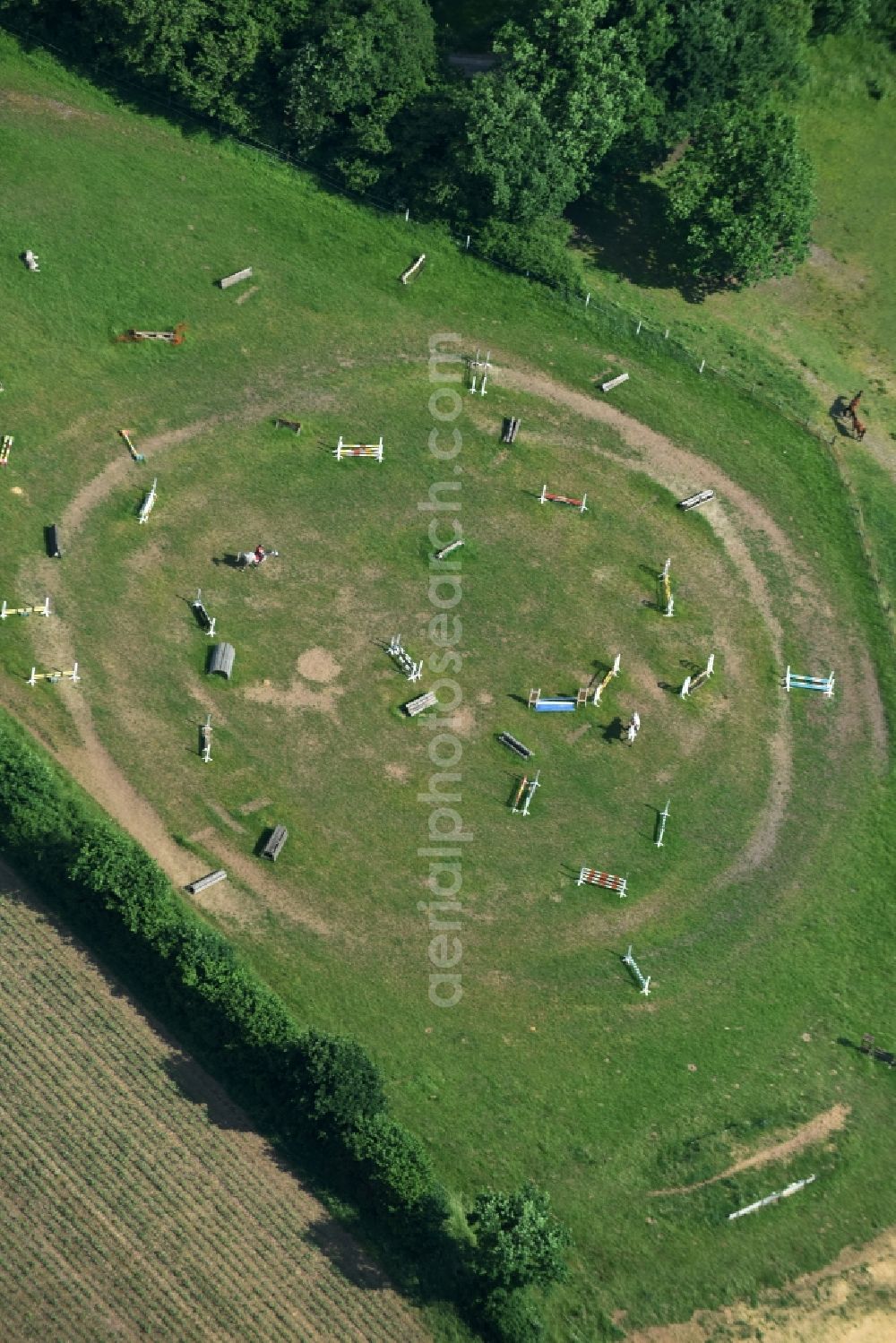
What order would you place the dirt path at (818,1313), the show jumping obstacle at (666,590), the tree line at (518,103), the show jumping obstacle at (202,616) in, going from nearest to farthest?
1. the dirt path at (818,1313)
2. the show jumping obstacle at (202,616)
3. the show jumping obstacle at (666,590)
4. the tree line at (518,103)

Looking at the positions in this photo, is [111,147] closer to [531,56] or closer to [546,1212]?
[531,56]

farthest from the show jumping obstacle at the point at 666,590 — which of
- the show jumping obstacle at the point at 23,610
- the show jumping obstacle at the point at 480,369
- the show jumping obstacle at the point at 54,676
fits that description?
the show jumping obstacle at the point at 23,610

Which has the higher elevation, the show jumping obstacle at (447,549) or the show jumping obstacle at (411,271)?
the show jumping obstacle at (411,271)

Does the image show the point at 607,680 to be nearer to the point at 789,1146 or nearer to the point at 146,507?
the point at 789,1146

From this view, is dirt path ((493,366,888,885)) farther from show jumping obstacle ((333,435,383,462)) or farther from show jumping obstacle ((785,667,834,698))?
show jumping obstacle ((333,435,383,462))

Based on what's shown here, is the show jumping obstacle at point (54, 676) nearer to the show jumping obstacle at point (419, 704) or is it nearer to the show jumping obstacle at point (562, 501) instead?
the show jumping obstacle at point (419, 704)

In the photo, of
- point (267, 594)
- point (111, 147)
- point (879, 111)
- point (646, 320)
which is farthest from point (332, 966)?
point (879, 111)

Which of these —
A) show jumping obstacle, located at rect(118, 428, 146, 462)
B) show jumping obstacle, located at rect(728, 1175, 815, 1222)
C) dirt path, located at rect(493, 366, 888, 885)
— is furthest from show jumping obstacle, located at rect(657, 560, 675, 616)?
show jumping obstacle, located at rect(728, 1175, 815, 1222)
